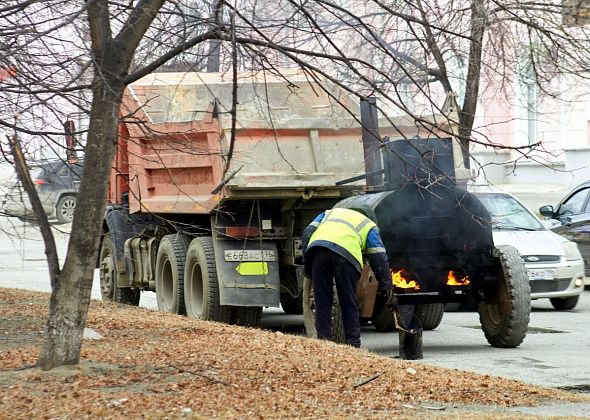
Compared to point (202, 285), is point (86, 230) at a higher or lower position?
higher

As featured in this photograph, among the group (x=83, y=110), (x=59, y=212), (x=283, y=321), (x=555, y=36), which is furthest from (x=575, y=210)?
(x=59, y=212)

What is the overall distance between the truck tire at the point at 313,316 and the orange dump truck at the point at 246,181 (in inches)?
35.3

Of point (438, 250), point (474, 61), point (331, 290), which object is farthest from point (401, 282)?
point (474, 61)

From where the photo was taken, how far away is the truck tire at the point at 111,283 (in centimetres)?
1634

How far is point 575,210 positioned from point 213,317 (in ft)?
24.5

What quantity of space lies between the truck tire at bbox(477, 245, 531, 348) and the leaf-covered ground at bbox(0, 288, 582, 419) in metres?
2.56

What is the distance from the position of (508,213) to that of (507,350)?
190 inches

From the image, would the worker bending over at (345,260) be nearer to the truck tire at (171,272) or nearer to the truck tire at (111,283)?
the truck tire at (171,272)

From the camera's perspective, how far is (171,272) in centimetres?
1452

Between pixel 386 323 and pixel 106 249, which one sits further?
pixel 106 249

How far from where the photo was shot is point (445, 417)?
6.98 m

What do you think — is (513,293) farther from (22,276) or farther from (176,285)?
(22,276)

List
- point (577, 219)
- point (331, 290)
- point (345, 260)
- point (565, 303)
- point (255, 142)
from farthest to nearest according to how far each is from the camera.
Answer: point (577, 219) → point (565, 303) → point (255, 142) → point (331, 290) → point (345, 260)

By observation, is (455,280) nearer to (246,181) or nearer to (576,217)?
(246,181)
